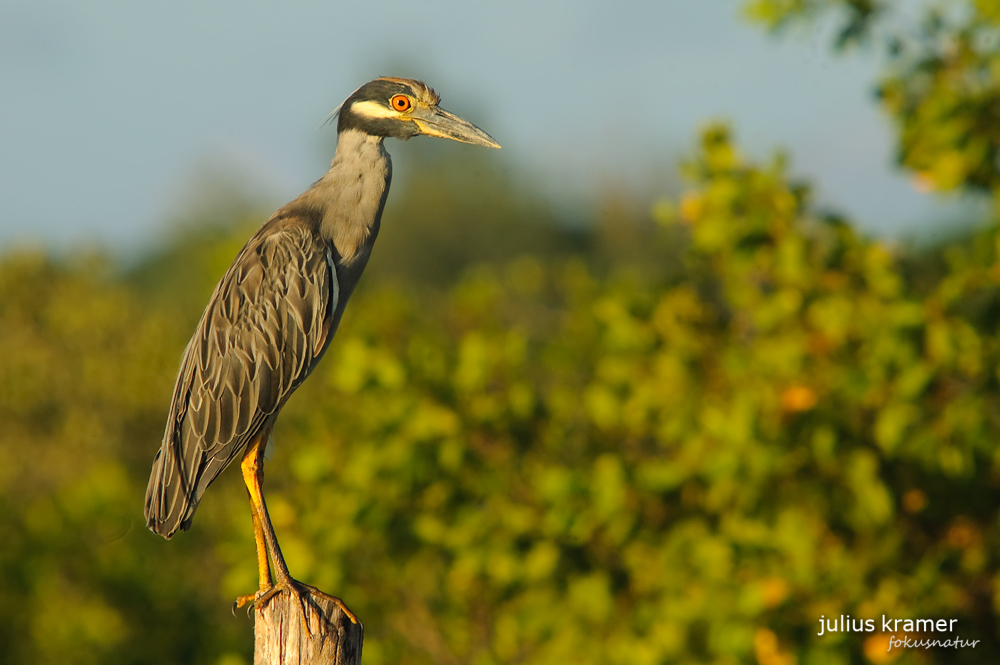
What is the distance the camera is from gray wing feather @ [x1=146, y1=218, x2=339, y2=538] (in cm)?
454

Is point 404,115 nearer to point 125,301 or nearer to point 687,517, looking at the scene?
point 687,517

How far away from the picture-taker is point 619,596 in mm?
6312

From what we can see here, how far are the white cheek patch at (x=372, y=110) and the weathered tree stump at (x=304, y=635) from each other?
2.18 metres

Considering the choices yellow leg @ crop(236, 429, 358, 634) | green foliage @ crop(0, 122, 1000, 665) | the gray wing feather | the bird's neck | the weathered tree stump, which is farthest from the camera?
green foliage @ crop(0, 122, 1000, 665)

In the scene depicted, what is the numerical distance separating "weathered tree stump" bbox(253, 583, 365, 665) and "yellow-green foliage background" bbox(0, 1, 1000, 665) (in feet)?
6.63

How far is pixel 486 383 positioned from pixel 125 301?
14.0m

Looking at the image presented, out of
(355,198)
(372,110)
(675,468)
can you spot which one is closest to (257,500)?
(355,198)

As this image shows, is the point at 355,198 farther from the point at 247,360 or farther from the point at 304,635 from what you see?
the point at 304,635

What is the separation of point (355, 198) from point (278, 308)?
60 centimetres

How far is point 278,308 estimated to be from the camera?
4.70 metres

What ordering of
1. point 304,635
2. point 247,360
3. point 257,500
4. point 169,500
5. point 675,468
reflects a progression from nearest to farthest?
point 304,635 < point 169,500 < point 257,500 < point 247,360 < point 675,468

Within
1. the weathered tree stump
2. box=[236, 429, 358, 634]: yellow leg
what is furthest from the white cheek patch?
the weathered tree stump

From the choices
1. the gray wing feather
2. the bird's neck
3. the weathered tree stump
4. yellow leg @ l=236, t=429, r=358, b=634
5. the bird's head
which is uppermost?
the bird's head

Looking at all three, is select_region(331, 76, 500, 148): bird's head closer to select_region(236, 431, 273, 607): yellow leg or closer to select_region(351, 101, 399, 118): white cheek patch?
select_region(351, 101, 399, 118): white cheek patch
